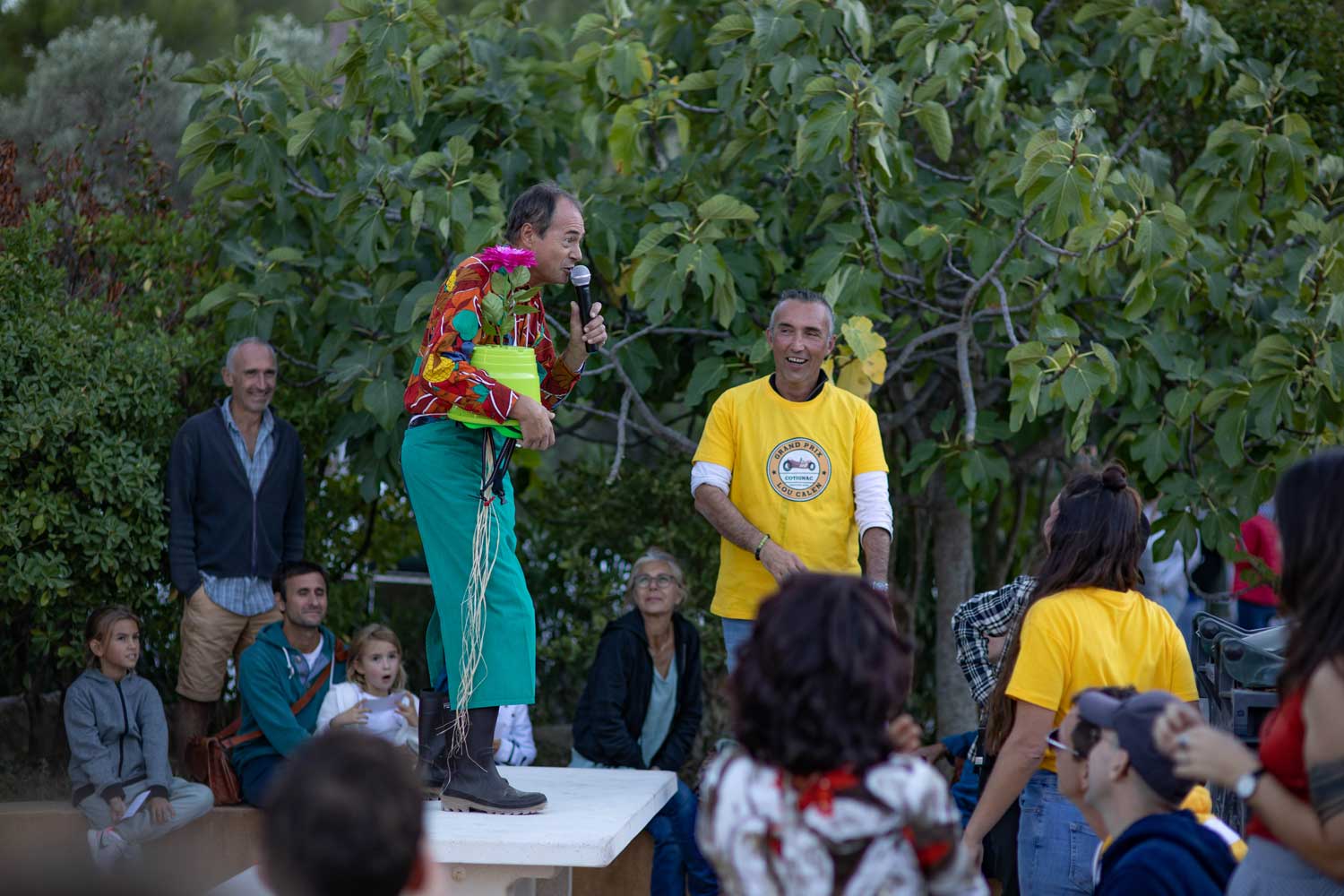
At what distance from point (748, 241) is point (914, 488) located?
46.6 inches

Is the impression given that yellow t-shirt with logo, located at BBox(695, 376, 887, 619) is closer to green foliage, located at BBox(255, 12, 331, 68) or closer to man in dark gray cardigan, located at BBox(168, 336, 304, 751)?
man in dark gray cardigan, located at BBox(168, 336, 304, 751)

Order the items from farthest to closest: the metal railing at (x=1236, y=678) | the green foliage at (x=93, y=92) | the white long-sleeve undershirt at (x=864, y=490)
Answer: the green foliage at (x=93, y=92) → the white long-sleeve undershirt at (x=864, y=490) → the metal railing at (x=1236, y=678)

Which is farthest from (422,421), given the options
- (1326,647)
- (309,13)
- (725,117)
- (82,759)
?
(309,13)

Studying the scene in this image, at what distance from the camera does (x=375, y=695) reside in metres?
5.41

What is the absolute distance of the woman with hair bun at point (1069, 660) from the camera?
3258mm

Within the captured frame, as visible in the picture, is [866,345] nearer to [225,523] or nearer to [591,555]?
[591,555]

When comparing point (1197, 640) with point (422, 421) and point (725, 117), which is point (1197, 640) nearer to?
point (422, 421)

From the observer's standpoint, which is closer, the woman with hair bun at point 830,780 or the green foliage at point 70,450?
the woman with hair bun at point 830,780

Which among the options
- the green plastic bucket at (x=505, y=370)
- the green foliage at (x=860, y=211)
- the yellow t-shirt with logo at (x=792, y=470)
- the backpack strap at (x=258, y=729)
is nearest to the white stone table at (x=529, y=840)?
the yellow t-shirt with logo at (x=792, y=470)

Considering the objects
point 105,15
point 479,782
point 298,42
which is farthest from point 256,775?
point 105,15

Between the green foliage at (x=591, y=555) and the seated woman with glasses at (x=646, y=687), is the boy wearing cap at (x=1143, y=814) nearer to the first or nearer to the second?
the seated woman with glasses at (x=646, y=687)

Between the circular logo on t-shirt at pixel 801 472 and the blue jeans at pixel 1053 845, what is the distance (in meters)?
1.26

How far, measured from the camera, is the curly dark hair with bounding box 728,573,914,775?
7.26ft

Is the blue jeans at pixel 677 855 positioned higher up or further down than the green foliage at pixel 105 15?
further down
